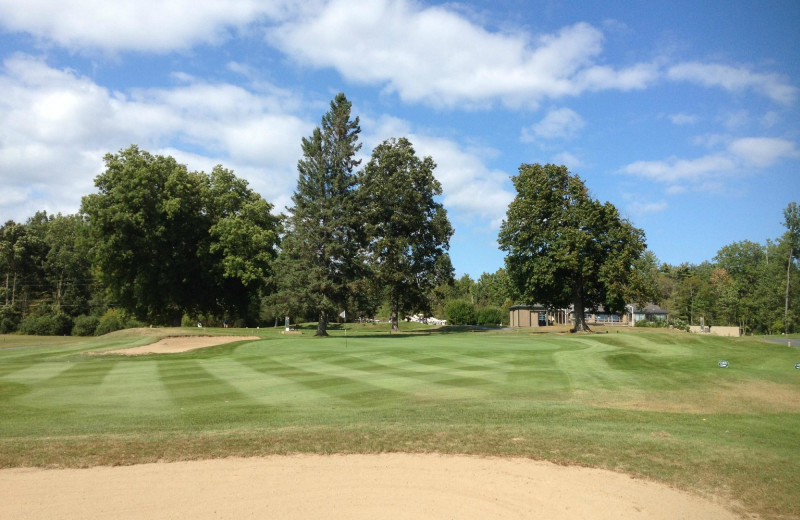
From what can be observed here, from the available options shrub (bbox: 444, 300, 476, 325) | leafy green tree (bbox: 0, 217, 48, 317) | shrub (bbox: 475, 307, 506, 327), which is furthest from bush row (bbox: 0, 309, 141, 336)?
shrub (bbox: 475, 307, 506, 327)

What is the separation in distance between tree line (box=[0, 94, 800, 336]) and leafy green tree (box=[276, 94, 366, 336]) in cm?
12

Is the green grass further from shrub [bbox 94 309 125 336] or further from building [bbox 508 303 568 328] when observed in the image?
building [bbox 508 303 568 328]

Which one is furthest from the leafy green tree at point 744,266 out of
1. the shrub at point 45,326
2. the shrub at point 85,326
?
the shrub at point 45,326

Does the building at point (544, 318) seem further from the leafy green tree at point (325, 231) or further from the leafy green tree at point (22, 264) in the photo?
the leafy green tree at point (22, 264)

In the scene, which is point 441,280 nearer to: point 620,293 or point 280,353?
point 620,293

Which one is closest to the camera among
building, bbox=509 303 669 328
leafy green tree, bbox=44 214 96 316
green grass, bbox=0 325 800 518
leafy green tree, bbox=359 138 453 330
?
green grass, bbox=0 325 800 518

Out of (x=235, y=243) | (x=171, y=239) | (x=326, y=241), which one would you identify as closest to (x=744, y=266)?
(x=326, y=241)

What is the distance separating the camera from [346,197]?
4869 cm

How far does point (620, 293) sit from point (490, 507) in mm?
44041

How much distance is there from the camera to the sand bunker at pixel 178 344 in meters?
31.0

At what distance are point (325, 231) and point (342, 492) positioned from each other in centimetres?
4045

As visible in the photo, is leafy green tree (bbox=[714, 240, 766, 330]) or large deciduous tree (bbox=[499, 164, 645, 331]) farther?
leafy green tree (bbox=[714, 240, 766, 330])

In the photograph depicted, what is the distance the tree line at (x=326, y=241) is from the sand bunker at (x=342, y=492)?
1439 inches

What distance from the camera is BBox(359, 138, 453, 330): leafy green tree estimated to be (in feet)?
187
